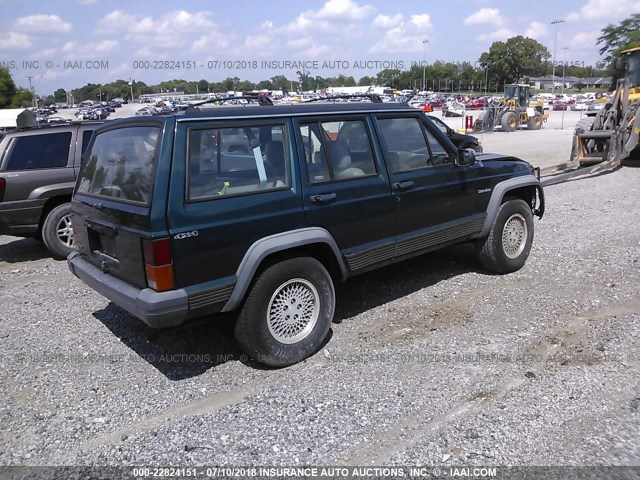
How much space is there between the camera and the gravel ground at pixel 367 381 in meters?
3.19

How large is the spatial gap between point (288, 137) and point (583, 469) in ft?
9.76

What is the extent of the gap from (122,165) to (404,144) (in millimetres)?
2535

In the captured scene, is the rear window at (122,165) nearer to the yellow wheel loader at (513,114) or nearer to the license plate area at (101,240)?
the license plate area at (101,240)

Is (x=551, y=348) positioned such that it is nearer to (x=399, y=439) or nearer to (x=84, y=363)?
(x=399, y=439)

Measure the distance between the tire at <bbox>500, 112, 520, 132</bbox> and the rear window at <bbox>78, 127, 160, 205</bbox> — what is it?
2731 centimetres

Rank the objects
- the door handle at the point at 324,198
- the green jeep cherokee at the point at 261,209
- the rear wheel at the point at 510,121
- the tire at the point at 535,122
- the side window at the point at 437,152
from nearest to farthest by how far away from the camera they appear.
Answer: the green jeep cherokee at the point at 261,209, the door handle at the point at 324,198, the side window at the point at 437,152, the rear wheel at the point at 510,121, the tire at the point at 535,122

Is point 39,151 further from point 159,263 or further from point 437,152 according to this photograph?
point 437,152

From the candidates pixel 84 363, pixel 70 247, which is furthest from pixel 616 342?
pixel 70 247

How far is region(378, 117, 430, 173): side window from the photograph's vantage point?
16.0 ft

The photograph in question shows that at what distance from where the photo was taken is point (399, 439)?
3242 millimetres

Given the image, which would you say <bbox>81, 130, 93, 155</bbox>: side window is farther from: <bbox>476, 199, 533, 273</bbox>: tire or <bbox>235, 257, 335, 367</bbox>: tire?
<bbox>476, 199, 533, 273</bbox>: tire

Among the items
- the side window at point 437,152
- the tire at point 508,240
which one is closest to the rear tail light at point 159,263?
the side window at point 437,152

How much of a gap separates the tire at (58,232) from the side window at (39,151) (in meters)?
0.67

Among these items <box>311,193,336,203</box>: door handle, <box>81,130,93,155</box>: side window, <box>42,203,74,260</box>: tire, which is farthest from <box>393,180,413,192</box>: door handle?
<box>81,130,93,155</box>: side window
